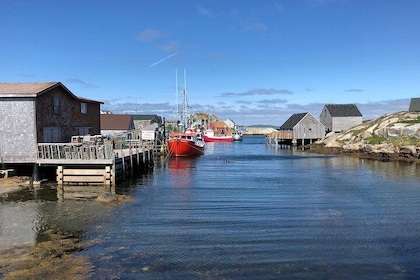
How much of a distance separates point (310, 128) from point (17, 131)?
68289 millimetres

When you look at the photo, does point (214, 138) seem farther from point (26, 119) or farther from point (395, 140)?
point (26, 119)

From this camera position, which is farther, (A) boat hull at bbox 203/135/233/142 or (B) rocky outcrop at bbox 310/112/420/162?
(A) boat hull at bbox 203/135/233/142

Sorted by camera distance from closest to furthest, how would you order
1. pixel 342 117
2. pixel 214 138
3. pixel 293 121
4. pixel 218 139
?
pixel 342 117, pixel 293 121, pixel 214 138, pixel 218 139

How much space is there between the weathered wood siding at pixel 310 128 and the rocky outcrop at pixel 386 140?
38.5 ft

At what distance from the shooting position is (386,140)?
188 ft

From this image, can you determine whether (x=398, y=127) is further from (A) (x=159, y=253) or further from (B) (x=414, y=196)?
(A) (x=159, y=253)

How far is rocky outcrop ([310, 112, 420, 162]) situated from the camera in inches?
2023

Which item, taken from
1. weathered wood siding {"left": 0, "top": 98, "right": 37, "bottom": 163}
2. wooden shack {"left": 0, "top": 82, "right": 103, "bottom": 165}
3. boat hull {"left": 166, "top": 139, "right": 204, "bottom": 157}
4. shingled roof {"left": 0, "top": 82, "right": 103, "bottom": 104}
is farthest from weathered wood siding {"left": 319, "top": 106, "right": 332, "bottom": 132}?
weathered wood siding {"left": 0, "top": 98, "right": 37, "bottom": 163}

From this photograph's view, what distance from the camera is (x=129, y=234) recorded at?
14.3 m

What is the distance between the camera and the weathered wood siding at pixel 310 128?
83.4 m

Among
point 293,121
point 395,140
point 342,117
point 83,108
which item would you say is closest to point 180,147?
point 83,108

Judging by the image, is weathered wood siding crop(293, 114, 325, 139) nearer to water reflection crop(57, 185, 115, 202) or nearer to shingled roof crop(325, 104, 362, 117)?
shingled roof crop(325, 104, 362, 117)

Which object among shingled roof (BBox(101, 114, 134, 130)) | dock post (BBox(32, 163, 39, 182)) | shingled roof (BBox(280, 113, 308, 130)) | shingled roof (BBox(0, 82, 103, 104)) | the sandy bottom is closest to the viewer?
the sandy bottom

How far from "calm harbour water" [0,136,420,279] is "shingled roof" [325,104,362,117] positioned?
59.0 meters
